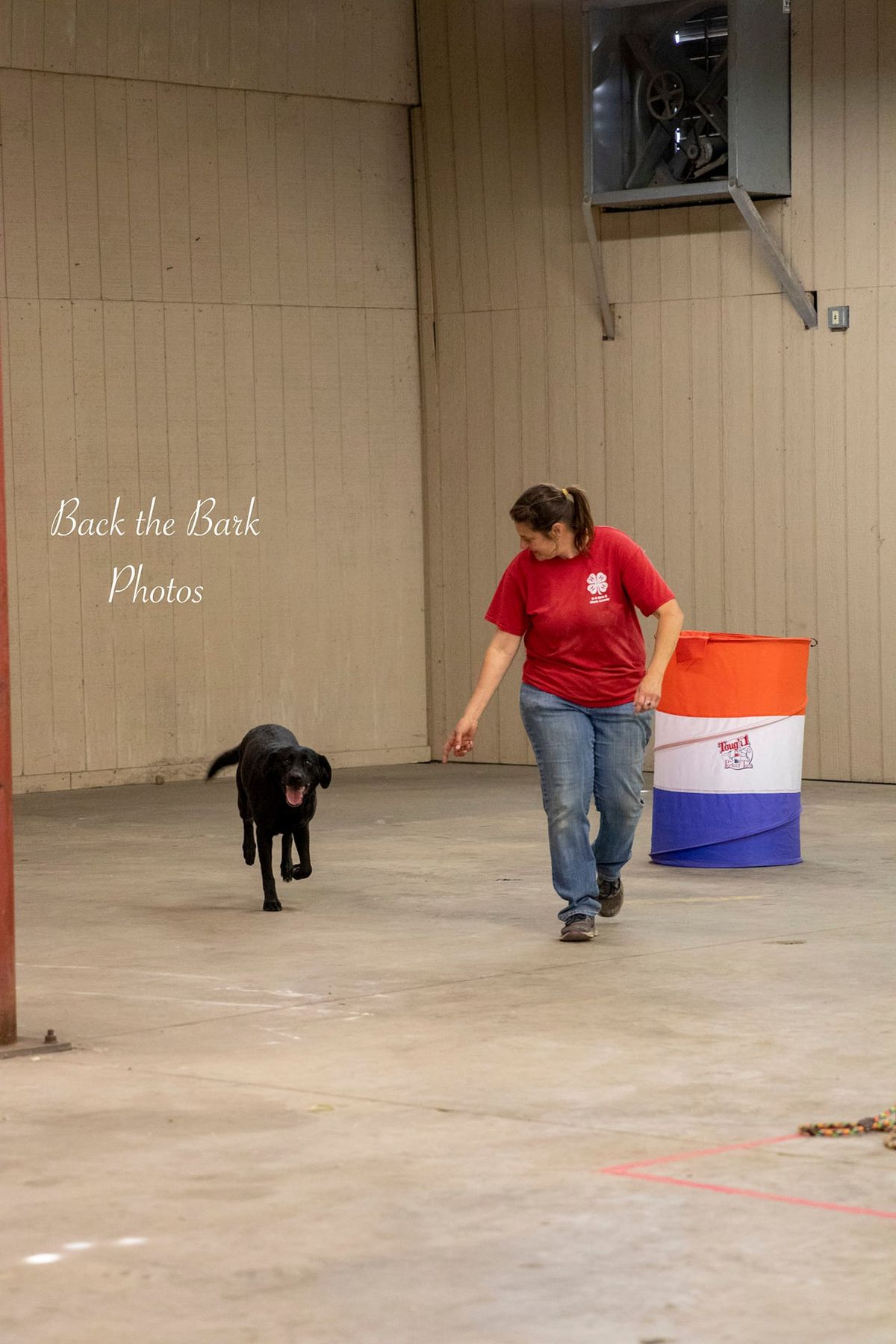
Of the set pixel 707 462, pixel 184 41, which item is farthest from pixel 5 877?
pixel 184 41

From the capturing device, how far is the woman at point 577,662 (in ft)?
23.9

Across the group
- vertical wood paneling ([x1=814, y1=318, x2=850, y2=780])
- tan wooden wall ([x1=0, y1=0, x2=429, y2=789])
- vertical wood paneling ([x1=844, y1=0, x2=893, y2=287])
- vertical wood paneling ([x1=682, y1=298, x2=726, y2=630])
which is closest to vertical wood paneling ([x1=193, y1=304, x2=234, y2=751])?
tan wooden wall ([x1=0, y1=0, x2=429, y2=789])

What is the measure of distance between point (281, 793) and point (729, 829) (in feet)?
7.07

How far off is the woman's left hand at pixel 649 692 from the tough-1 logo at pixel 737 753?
1948 millimetres

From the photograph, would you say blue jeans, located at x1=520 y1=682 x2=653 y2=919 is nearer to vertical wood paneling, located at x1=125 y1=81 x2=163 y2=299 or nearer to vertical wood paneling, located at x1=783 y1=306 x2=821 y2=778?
vertical wood paneling, located at x1=783 y1=306 x2=821 y2=778

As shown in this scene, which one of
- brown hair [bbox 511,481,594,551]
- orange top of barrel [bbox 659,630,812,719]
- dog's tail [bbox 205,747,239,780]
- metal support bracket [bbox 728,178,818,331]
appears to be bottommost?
dog's tail [bbox 205,747,239,780]

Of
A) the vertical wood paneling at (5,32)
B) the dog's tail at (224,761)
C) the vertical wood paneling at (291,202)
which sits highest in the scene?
the vertical wood paneling at (5,32)

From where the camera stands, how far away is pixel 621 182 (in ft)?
42.3

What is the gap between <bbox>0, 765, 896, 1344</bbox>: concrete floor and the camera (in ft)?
11.4

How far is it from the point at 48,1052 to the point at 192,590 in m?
8.40

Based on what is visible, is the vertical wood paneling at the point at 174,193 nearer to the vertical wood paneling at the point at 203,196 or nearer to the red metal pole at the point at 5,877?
the vertical wood paneling at the point at 203,196

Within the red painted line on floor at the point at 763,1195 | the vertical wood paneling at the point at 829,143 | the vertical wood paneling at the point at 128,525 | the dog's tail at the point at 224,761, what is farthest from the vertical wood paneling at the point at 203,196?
the red painted line on floor at the point at 763,1195

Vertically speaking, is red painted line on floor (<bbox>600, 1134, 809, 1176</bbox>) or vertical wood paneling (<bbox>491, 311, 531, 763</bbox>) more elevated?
vertical wood paneling (<bbox>491, 311, 531, 763</bbox>)

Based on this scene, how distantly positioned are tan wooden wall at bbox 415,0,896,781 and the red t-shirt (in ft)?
18.5
